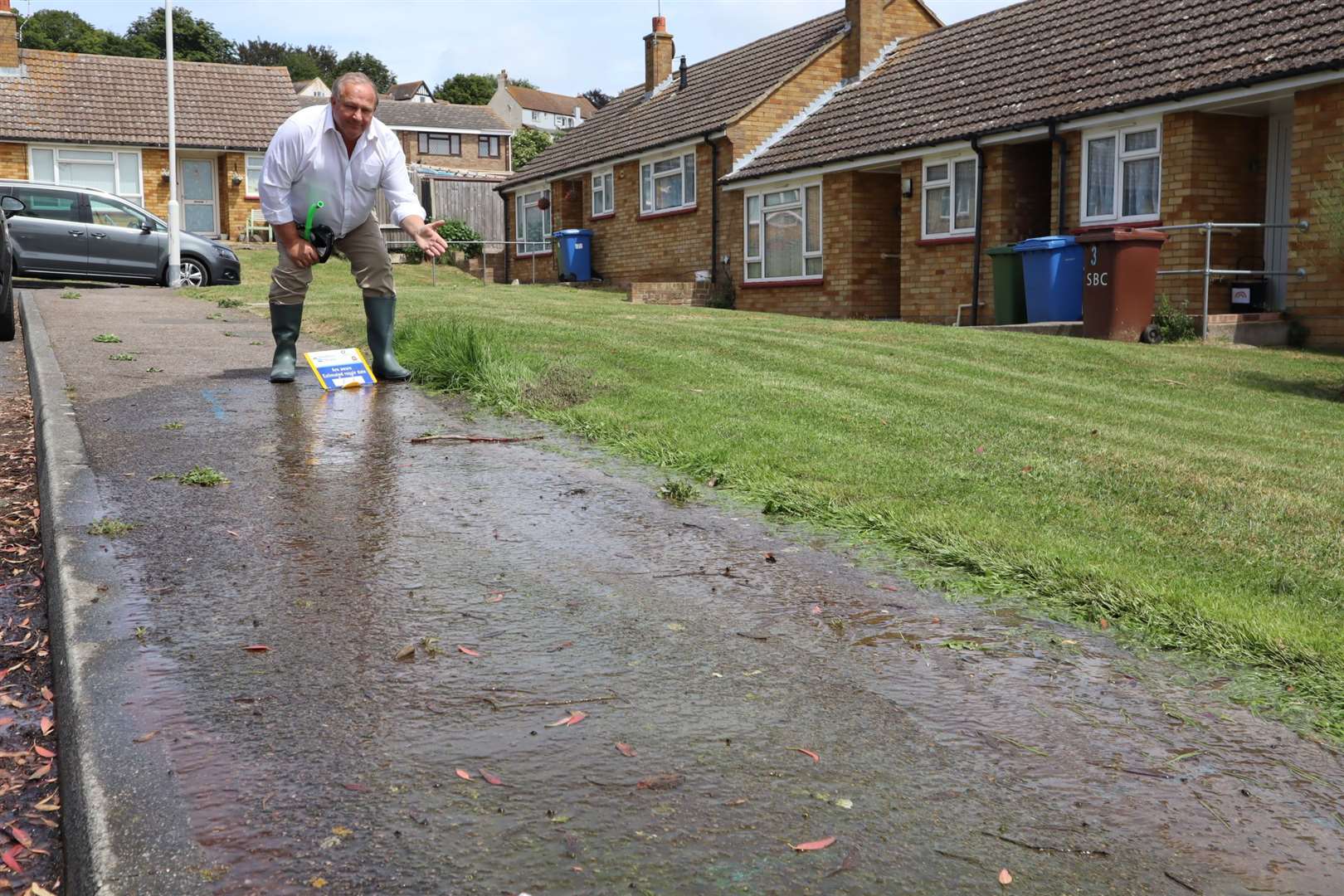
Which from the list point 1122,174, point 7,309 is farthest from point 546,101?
point 7,309

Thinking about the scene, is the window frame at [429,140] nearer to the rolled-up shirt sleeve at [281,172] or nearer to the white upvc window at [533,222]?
the white upvc window at [533,222]

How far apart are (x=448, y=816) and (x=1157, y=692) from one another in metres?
1.94

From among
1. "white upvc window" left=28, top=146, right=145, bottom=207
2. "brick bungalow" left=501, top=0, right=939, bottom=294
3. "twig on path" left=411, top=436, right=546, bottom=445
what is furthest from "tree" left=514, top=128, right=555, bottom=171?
→ "twig on path" left=411, top=436, right=546, bottom=445

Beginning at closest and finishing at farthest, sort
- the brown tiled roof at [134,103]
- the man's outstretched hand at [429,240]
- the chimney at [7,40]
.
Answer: the man's outstretched hand at [429,240], the brown tiled roof at [134,103], the chimney at [7,40]

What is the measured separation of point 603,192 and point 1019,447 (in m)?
25.2

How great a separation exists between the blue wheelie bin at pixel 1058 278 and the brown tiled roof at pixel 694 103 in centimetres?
1062

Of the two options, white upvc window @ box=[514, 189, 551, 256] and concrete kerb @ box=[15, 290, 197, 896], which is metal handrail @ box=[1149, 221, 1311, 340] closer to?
concrete kerb @ box=[15, 290, 197, 896]

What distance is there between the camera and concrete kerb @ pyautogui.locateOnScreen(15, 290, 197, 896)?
235cm

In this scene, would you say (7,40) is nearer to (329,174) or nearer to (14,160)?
(14,160)

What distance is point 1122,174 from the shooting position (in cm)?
1705

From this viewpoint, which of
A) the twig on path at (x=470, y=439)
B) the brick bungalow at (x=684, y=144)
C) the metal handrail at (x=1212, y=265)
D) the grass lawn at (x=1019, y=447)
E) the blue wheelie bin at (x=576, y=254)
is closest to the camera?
the grass lawn at (x=1019, y=447)

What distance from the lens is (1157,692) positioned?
334 centimetres

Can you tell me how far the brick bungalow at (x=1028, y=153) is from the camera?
15117mm

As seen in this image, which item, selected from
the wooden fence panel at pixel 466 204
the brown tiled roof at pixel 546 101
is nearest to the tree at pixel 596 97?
the brown tiled roof at pixel 546 101
